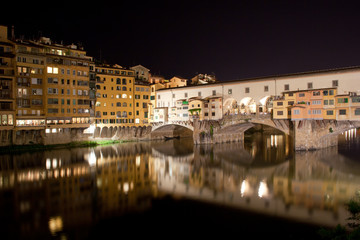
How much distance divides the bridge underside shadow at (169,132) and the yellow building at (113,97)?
442 cm

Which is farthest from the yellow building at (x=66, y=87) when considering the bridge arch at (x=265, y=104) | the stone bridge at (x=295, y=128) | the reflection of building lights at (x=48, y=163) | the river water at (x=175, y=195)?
the bridge arch at (x=265, y=104)

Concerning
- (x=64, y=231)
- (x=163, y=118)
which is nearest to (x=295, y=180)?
(x=64, y=231)

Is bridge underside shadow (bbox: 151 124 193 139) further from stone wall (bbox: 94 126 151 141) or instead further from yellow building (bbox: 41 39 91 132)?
yellow building (bbox: 41 39 91 132)

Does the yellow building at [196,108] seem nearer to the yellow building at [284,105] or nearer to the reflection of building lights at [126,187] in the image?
the yellow building at [284,105]

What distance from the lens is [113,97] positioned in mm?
43750

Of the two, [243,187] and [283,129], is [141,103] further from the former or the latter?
[243,187]

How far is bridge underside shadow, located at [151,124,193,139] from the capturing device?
45544mm

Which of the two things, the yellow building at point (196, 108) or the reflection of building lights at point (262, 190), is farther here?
the yellow building at point (196, 108)

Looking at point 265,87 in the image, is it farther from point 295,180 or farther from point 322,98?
point 295,180

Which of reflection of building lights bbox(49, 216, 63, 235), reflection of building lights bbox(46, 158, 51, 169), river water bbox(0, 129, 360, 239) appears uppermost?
reflection of building lights bbox(46, 158, 51, 169)

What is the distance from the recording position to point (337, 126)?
29.5m

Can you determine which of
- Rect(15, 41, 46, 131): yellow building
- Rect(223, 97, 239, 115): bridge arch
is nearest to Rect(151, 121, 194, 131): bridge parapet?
Rect(223, 97, 239, 115): bridge arch

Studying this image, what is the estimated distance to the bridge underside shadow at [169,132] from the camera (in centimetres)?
4554

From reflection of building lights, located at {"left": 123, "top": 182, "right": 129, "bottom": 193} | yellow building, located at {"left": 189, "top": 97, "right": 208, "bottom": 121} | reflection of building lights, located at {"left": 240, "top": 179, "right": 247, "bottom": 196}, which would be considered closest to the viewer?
reflection of building lights, located at {"left": 240, "top": 179, "right": 247, "bottom": 196}
